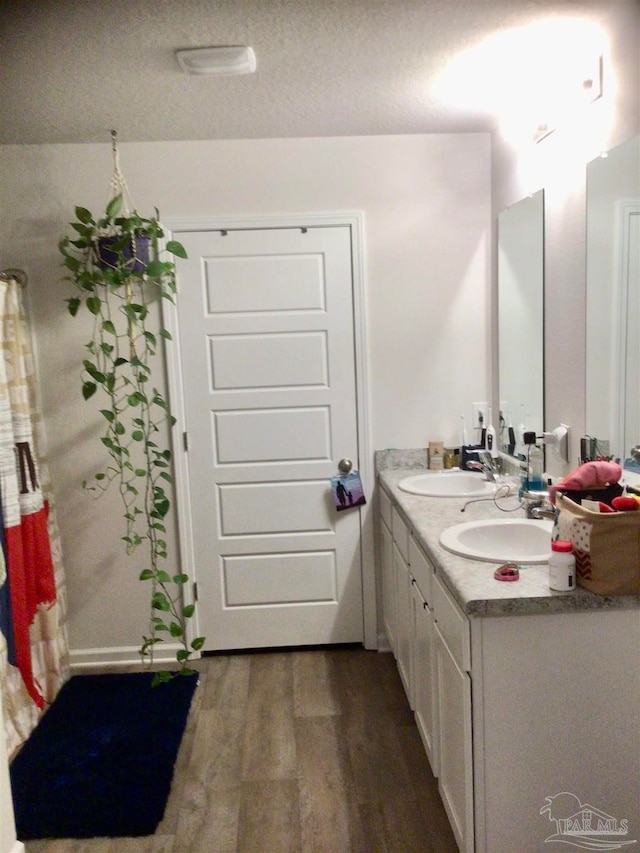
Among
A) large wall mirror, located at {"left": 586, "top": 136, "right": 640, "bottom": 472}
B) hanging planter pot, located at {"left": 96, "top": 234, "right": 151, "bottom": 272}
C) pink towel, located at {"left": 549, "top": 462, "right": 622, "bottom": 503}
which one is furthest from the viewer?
hanging planter pot, located at {"left": 96, "top": 234, "right": 151, "bottom": 272}

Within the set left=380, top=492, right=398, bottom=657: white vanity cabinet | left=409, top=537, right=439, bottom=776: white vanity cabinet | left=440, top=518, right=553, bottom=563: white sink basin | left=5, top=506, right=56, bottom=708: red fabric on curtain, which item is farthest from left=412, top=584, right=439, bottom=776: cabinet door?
left=5, top=506, right=56, bottom=708: red fabric on curtain

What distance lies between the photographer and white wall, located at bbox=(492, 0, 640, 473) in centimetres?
190

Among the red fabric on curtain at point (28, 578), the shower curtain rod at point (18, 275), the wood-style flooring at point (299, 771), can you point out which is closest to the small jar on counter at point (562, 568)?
the wood-style flooring at point (299, 771)

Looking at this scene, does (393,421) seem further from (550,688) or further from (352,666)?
(550,688)

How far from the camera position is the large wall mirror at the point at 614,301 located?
73.9 inches

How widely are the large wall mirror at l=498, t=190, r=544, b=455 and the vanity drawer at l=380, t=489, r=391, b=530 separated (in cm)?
57

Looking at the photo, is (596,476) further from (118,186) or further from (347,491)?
(118,186)

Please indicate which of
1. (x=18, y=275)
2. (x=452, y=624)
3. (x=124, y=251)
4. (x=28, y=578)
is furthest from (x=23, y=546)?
(x=452, y=624)

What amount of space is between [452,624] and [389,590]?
4.10 ft

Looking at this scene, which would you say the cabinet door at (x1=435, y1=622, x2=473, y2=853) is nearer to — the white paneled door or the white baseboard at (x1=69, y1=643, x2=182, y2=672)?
the white paneled door

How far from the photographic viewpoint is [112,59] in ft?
7.13

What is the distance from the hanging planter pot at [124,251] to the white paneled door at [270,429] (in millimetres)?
235

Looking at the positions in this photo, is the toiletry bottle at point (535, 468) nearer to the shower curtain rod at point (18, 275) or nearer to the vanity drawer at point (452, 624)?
the vanity drawer at point (452, 624)

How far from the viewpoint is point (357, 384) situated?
3248 millimetres
